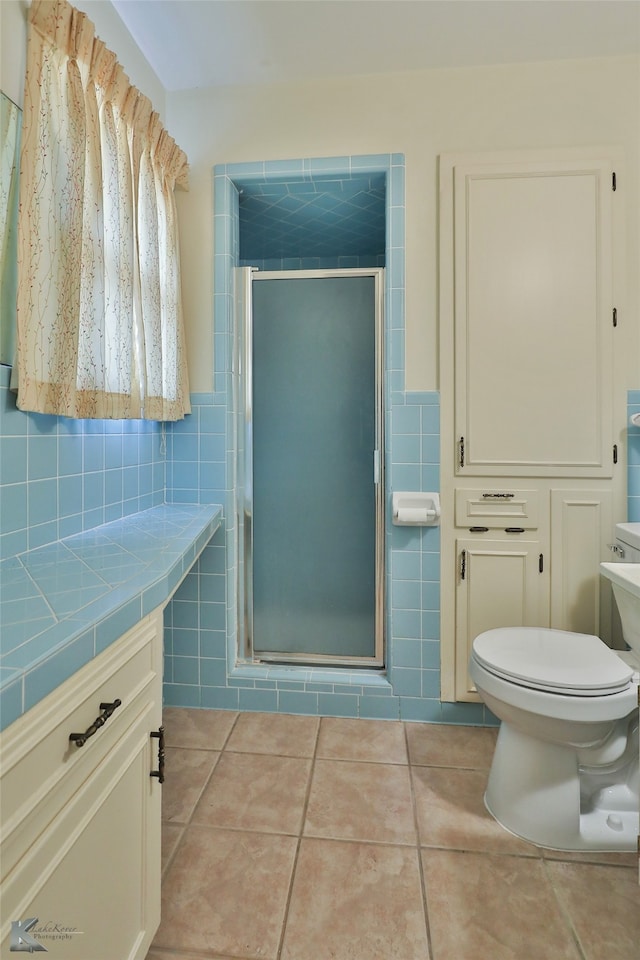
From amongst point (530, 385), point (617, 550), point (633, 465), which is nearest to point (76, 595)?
point (530, 385)

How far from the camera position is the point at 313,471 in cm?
236

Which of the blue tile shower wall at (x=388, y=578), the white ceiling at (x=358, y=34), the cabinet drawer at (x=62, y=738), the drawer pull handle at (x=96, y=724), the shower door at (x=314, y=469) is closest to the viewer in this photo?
the cabinet drawer at (x=62, y=738)

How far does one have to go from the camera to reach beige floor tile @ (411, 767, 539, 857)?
52.1 inches

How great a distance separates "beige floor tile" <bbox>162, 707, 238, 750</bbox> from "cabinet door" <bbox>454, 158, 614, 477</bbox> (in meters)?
1.47

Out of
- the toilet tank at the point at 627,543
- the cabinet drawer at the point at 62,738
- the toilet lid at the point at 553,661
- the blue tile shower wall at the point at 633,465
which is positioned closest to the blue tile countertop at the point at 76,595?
the cabinet drawer at the point at 62,738

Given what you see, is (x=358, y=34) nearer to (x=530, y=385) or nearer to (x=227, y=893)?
(x=530, y=385)

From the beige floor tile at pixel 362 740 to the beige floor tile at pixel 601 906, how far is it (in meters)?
0.58

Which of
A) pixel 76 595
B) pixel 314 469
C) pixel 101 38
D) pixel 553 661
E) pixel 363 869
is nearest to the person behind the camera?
pixel 76 595

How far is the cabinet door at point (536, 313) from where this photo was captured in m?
1.80

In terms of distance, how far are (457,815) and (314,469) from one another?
4.85 ft

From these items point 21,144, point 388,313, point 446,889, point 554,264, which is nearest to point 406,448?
point 388,313

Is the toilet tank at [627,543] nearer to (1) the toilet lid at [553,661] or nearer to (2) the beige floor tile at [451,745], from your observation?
(1) the toilet lid at [553,661]

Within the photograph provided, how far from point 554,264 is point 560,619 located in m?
1.37

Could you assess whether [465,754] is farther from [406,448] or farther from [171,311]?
[171,311]
